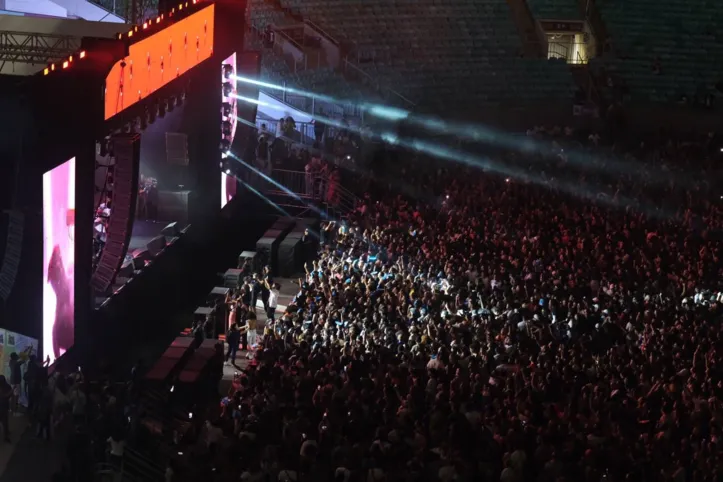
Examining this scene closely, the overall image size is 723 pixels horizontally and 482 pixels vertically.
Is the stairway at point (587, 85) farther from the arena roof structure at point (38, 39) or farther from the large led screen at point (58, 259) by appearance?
the large led screen at point (58, 259)

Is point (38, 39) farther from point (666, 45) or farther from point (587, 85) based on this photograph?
point (666, 45)

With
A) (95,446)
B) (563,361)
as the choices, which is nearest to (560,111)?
(563,361)

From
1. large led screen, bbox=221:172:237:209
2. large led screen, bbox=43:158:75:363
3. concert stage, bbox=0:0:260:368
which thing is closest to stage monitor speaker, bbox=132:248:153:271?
concert stage, bbox=0:0:260:368

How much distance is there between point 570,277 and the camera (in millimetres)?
20656

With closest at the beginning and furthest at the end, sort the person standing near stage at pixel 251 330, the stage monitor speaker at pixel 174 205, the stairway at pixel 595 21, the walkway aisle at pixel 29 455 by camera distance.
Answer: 1. the walkway aisle at pixel 29 455
2. the person standing near stage at pixel 251 330
3. the stage monitor speaker at pixel 174 205
4. the stairway at pixel 595 21

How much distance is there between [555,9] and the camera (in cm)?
3941

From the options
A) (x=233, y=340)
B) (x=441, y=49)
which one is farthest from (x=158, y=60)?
(x=441, y=49)

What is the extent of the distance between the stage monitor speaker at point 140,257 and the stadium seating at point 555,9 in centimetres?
1934

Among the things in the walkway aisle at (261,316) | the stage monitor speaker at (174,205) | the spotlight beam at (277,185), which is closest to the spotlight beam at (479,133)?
the spotlight beam at (277,185)

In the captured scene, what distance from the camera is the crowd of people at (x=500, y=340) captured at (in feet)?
41.5

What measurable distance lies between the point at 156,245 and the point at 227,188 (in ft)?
17.7

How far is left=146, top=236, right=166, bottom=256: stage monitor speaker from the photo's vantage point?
24141mm

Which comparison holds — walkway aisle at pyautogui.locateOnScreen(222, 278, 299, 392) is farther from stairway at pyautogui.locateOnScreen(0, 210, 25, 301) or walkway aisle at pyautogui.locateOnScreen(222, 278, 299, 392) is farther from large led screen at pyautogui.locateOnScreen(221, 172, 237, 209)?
stairway at pyautogui.locateOnScreen(0, 210, 25, 301)

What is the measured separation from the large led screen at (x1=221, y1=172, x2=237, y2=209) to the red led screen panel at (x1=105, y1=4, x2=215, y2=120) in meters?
3.43
